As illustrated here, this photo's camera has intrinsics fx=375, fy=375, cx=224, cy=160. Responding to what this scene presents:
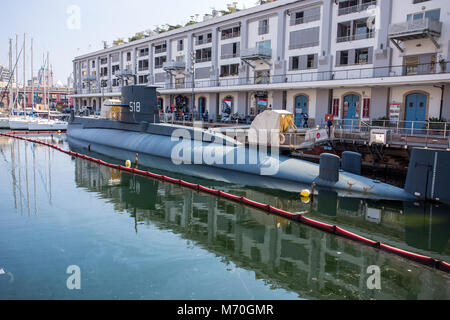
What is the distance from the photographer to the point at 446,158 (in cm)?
1502

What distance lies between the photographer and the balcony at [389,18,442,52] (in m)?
27.6

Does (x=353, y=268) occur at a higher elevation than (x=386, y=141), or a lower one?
lower

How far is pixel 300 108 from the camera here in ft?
130

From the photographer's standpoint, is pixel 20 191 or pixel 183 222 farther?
pixel 20 191

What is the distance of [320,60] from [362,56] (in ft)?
13.8

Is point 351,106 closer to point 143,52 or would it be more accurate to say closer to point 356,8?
point 356,8

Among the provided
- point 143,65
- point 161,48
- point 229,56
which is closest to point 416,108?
point 229,56

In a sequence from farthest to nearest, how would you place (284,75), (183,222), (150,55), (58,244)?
(150,55)
(284,75)
(183,222)
(58,244)

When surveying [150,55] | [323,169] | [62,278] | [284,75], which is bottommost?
[62,278]

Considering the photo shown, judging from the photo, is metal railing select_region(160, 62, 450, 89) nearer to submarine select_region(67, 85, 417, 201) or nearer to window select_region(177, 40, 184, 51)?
window select_region(177, 40, 184, 51)

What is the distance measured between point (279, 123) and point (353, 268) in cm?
1200

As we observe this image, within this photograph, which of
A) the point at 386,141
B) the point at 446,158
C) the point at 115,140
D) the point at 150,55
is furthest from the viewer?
the point at 150,55

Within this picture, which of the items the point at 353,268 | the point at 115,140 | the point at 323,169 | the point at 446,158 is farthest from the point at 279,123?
the point at 115,140

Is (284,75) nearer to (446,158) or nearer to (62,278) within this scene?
(446,158)
